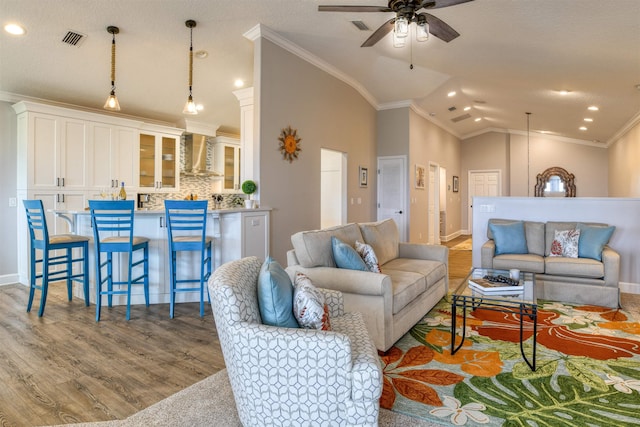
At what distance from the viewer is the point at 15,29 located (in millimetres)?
4016

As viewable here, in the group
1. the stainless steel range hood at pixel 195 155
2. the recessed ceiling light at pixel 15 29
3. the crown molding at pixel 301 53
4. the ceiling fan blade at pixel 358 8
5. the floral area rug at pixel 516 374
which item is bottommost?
the floral area rug at pixel 516 374

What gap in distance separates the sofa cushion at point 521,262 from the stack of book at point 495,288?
1521 millimetres

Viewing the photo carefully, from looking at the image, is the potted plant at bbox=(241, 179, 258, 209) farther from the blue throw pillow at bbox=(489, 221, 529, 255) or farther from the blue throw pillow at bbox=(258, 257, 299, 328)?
the blue throw pillow at bbox=(489, 221, 529, 255)

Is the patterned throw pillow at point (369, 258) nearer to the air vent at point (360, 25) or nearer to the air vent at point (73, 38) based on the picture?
the air vent at point (360, 25)

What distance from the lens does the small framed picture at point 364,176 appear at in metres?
7.19

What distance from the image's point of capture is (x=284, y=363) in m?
1.59

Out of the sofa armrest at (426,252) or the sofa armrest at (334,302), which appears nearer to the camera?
the sofa armrest at (334,302)

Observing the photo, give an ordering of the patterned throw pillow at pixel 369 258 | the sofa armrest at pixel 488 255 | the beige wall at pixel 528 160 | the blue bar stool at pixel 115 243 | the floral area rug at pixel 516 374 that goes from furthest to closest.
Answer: the beige wall at pixel 528 160
the sofa armrest at pixel 488 255
the blue bar stool at pixel 115 243
the patterned throw pillow at pixel 369 258
the floral area rug at pixel 516 374

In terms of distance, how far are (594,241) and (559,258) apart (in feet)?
1.45

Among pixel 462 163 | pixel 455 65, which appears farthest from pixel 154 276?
pixel 462 163

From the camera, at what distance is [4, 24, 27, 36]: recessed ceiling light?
3.95 m

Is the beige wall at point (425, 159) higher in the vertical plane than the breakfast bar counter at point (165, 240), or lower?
higher

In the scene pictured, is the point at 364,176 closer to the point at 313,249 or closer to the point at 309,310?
the point at 313,249

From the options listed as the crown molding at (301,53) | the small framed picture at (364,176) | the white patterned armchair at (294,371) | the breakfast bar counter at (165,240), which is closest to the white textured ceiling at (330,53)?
the crown molding at (301,53)
